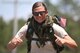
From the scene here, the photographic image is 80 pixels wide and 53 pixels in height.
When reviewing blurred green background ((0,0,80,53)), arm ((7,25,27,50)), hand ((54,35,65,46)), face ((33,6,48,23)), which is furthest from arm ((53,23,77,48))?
blurred green background ((0,0,80,53))

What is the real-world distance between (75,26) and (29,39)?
49934mm

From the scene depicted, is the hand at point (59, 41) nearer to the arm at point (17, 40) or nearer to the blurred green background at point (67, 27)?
the arm at point (17, 40)

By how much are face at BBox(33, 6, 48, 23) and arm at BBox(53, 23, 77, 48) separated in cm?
22

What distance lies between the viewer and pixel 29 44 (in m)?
6.95

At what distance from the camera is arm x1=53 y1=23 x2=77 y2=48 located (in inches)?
255

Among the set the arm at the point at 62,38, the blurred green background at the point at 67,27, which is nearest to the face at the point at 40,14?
the arm at the point at 62,38

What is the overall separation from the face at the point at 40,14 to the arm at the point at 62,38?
0.22 m

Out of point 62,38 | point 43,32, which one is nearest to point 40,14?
point 43,32

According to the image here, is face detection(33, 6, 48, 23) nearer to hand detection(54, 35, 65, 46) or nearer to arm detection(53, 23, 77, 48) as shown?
arm detection(53, 23, 77, 48)

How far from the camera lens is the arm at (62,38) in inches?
255

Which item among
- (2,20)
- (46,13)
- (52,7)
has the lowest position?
(52,7)

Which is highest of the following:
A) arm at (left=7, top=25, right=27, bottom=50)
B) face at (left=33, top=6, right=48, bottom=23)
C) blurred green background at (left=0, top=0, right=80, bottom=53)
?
face at (left=33, top=6, right=48, bottom=23)

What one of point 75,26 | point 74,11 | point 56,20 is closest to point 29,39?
point 56,20

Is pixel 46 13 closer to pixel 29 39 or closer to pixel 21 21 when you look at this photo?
pixel 29 39
